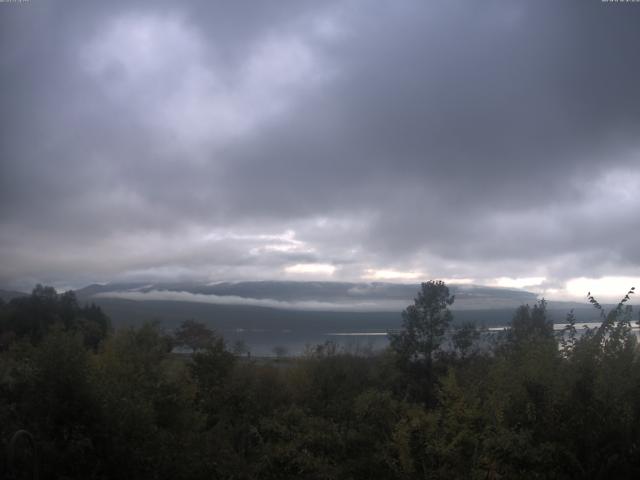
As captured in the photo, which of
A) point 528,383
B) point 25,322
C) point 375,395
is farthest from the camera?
point 25,322

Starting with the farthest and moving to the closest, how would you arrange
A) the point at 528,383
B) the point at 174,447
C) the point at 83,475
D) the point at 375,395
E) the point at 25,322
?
the point at 25,322, the point at 375,395, the point at 174,447, the point at 528,383, the point at 83,475

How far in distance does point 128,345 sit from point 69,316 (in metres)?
38.9

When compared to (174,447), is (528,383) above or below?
above

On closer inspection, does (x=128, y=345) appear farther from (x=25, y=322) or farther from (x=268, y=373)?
(x=25, y=322)

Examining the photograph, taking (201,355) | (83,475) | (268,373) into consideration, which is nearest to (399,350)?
(268,373)

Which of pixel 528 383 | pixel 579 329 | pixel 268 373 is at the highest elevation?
pixel 579 329

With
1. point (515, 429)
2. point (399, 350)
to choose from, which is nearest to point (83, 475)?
point (515, 429)

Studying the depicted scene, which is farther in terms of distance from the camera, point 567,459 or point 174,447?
point 174,447

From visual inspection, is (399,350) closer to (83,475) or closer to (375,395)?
(375,395)

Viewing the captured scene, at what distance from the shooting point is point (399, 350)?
45.2 m

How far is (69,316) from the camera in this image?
243 ft

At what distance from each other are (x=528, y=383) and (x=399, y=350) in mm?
29188

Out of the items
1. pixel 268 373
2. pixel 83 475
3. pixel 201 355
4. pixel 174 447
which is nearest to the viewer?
pixel 83 475

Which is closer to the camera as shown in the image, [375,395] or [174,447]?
[174,447]
